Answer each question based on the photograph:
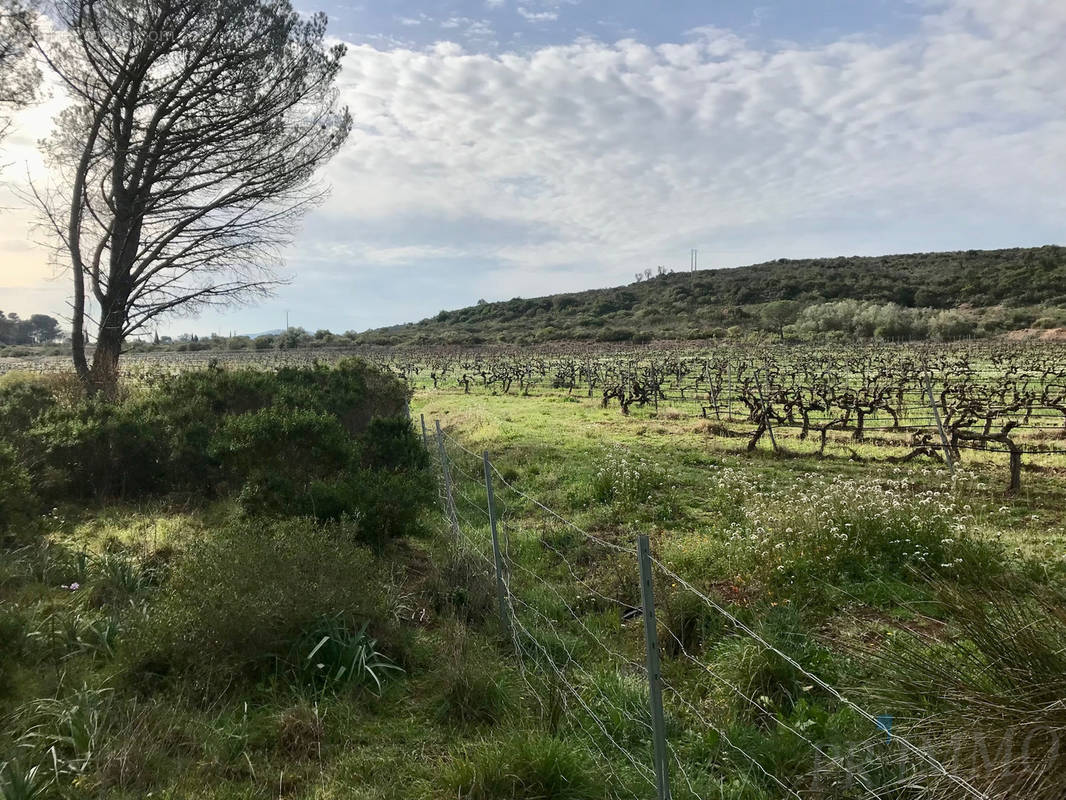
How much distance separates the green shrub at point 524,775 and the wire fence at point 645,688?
0.85ft

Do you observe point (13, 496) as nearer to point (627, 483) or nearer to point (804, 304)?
point (627, 483)

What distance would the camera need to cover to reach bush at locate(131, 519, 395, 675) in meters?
4.01

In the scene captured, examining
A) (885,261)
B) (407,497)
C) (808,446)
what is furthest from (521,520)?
(885,261)

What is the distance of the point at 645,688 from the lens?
392 centimetres

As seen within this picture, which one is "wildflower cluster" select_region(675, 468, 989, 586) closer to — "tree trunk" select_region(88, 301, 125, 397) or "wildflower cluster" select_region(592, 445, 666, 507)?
"wildflower cluster" select_region(592, 445, 666, 507)

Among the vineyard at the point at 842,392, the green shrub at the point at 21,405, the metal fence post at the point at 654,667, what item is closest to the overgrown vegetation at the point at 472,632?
the metal fence post at the point at 654,667

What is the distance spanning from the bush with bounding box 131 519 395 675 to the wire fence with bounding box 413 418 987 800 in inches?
45.0

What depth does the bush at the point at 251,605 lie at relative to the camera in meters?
4.01

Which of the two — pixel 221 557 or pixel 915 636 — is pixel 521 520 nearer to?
pixel 221 557

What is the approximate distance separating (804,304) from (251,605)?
78809 mm

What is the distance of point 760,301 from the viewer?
83188mm

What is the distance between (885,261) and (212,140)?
350 feet

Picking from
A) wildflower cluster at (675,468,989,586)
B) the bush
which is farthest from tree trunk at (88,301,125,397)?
wildflower cluster at (675,468,989,586)

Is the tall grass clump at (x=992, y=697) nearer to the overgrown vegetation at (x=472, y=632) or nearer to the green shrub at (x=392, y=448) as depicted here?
the overgrown vegetation at (x=472, y=632)
